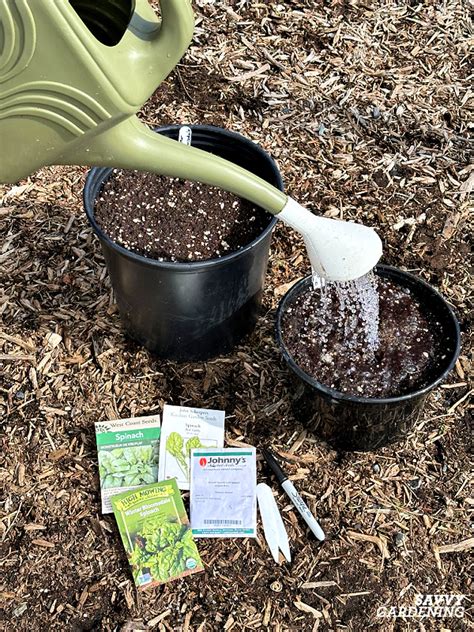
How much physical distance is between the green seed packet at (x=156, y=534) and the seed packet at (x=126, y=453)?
46 millimetres

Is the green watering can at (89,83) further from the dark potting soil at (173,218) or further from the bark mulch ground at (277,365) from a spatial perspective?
the bark mulch ground at (277,365)

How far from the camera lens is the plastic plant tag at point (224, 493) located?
1920mm

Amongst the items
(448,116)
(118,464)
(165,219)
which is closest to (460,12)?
(448,116)

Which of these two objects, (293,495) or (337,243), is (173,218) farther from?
(293,495)

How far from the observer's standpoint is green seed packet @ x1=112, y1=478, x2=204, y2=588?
185 centimetres

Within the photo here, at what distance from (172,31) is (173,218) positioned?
0.82m

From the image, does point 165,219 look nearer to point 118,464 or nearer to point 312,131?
point 118,464

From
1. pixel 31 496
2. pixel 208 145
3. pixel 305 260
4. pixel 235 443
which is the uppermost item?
pixel 208 145

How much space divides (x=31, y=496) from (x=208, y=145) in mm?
1148

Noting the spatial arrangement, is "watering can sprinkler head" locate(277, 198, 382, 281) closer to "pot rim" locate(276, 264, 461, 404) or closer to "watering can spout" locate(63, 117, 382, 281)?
"watering can spout" locate(63, 117, 382, 281)

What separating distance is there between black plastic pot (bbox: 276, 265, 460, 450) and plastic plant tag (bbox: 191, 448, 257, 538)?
233 mm

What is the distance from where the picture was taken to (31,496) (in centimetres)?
200

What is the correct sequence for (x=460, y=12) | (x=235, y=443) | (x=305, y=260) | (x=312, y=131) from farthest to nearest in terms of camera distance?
(x=460, y=12) < (x=312, y=131) < (x=305, y=260) < (x=235, y=443)

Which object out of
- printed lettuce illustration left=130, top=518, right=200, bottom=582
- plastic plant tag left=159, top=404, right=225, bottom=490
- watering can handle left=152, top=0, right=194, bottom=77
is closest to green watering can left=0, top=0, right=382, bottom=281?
watering can handle left=152, top=0, right=194, bottom=77
